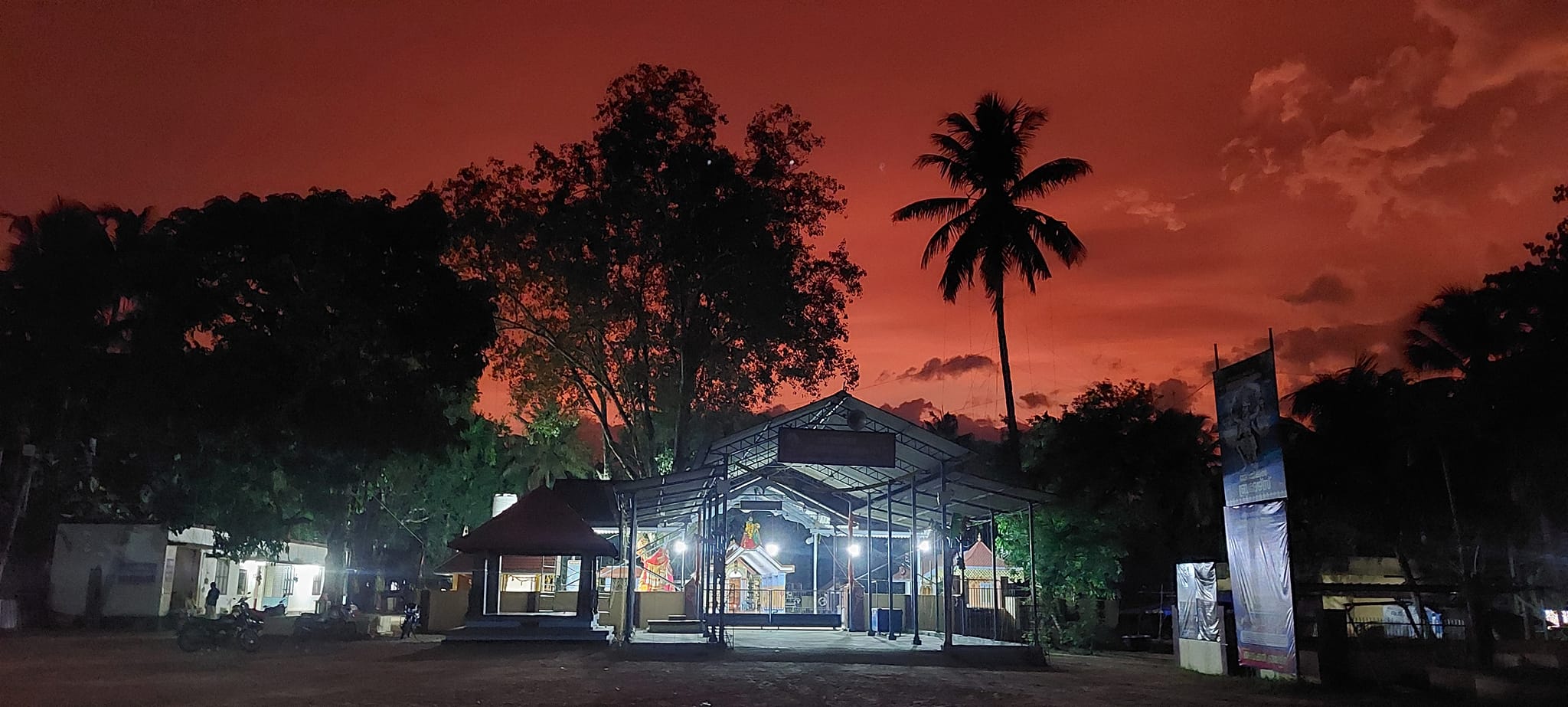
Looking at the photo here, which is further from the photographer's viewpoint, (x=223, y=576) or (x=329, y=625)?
(x=223, y=576)

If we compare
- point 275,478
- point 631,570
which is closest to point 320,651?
point 631,570

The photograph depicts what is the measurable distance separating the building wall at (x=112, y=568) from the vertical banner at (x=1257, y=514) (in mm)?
28842

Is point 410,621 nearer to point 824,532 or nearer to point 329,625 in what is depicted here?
point 329,625

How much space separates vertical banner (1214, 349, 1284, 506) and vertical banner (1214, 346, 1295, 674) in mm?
11

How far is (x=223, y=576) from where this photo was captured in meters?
35.8

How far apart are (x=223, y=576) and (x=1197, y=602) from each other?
32.4m

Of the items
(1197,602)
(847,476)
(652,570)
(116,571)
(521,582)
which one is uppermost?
(847,476)

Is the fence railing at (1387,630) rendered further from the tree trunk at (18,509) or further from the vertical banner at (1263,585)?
the tree trunk at (18,509)

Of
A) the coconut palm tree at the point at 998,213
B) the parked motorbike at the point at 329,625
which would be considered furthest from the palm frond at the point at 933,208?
the parked motorbike at the point at 329,625

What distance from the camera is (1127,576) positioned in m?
30.8

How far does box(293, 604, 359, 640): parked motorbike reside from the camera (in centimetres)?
2391

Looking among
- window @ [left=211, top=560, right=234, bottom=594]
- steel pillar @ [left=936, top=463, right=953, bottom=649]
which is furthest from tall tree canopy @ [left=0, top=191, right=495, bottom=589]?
steel pillar @ [left=936, top=463, right=953, bottom=649]

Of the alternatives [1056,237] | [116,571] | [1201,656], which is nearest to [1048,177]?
[1056,237]

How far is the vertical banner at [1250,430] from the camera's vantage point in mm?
14828
